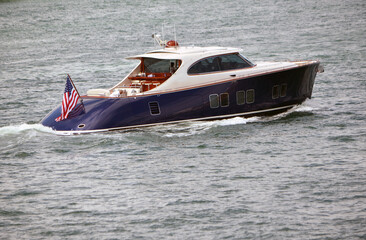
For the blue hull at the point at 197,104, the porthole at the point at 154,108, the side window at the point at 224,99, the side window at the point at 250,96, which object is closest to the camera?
the blue hull at the point at 197,104

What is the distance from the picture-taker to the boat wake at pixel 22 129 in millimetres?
24047

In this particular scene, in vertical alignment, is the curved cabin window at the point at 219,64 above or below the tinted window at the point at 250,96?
above

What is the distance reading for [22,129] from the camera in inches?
973

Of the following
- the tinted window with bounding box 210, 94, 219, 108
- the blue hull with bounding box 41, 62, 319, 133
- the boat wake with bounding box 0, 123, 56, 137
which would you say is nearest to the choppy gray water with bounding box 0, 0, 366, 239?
the boat wake with bounding box 0, 123, 56, 137

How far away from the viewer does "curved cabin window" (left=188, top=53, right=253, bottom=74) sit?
2495cm

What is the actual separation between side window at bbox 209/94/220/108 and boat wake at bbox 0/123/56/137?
6.04 metres

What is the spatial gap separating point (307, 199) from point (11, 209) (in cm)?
818

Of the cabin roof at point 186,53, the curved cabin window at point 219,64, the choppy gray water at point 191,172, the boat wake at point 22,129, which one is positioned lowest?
the choppy gray water at point 191,172

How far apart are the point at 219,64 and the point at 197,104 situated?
2.02 meters

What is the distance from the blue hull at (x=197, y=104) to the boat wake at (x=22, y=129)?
224 millimetres

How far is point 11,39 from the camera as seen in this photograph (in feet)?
203

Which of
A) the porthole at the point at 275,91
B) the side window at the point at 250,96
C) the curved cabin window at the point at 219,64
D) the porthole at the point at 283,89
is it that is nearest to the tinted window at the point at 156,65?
the curved cabin window at the point at 219,64

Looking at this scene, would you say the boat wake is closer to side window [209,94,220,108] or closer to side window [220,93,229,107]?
side window [209,94,220,108]

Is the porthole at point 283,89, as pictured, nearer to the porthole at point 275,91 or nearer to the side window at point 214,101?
the porthole at point 275,91
